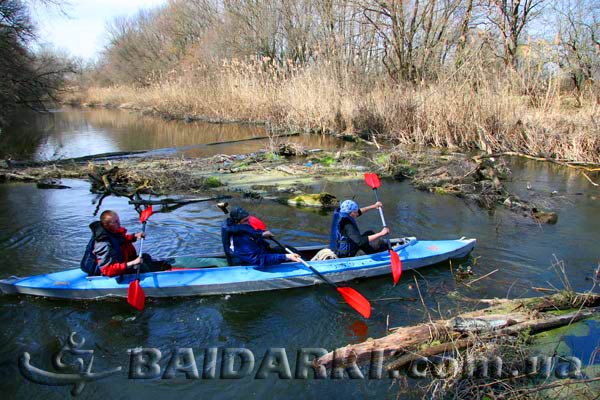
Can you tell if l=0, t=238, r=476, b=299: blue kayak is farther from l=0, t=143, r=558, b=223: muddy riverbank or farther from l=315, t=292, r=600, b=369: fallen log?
l=0, t=143, r=558, b=223: muddy riverbank

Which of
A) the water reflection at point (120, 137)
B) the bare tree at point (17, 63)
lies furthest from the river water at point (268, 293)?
the bare tree at point (17, 63)

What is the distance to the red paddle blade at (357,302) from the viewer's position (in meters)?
4.52

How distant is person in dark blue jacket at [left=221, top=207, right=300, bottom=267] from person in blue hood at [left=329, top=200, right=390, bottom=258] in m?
0.63

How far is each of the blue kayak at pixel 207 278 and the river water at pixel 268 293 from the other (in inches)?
4.3

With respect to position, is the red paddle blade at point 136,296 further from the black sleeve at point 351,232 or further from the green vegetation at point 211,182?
the green vegetation at point 211,182

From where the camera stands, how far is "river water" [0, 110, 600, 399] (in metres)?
3.71

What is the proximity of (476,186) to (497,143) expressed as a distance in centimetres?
332

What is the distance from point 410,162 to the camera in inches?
416

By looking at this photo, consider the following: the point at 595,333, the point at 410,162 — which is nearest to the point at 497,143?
the point at 410,162

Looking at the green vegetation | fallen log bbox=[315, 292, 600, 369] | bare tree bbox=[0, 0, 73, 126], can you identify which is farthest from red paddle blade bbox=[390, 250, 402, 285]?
bare tree bbox=[0, 0, 73, 126]

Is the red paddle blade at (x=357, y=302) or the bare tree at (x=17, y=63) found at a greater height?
the bare tree at (x=17, y=63)

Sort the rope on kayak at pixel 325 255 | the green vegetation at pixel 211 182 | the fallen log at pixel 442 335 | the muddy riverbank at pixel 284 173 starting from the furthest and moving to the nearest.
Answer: the green vegetation at pixel 211 182 → the muddy riverbank at pixel 284 173 → the rope on kayak at pixel 325 255 → the fallen log at pixel 442 335

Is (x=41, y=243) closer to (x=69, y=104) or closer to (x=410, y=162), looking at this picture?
(x=410, y=162)

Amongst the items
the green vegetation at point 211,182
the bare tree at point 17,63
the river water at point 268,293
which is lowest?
the river water at point 268,293
